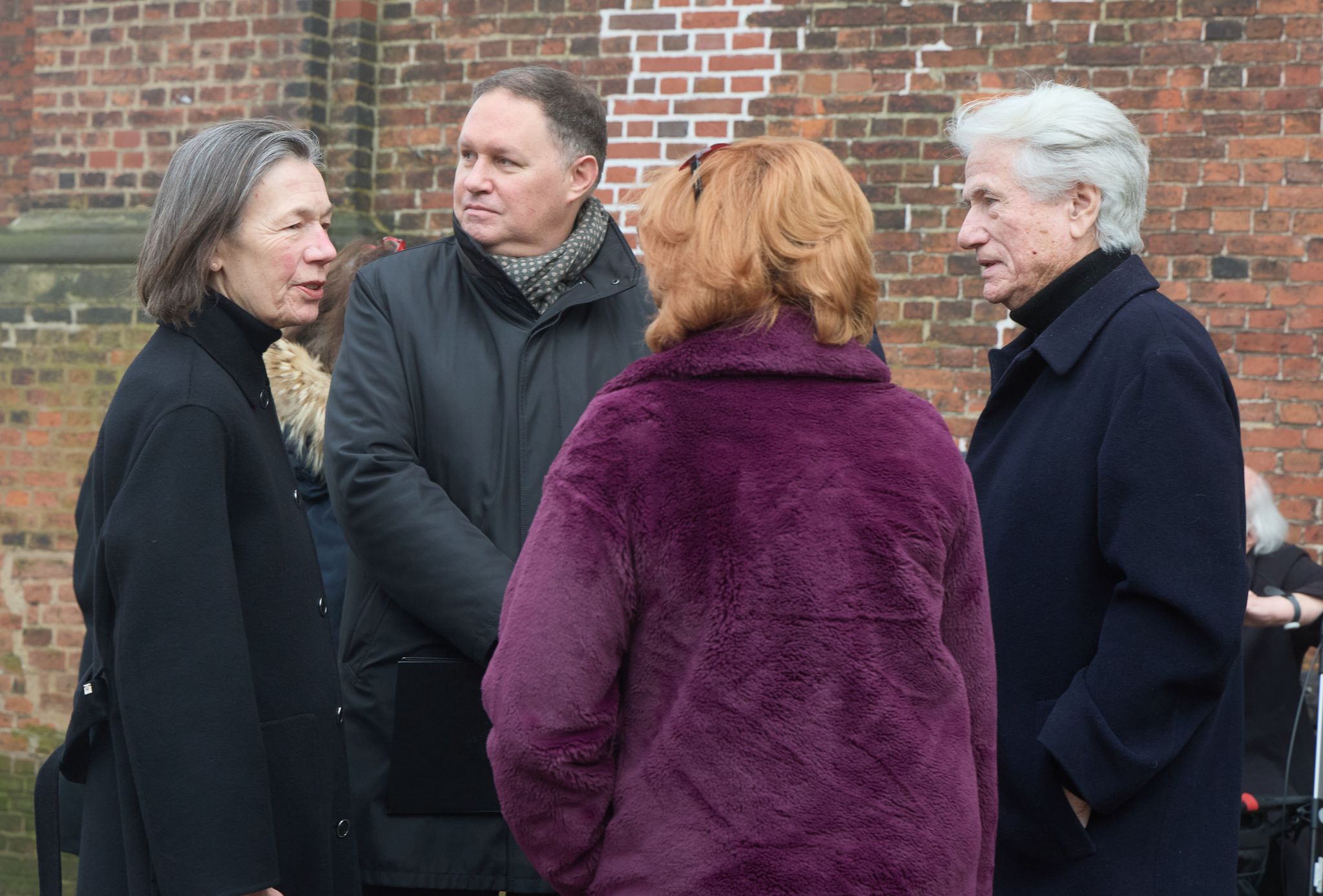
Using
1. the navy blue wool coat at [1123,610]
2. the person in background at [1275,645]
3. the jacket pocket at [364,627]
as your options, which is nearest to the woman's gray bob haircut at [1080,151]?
the navy blue wool coat at [1123,610]

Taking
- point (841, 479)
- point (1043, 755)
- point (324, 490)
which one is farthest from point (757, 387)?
point (324, 490)

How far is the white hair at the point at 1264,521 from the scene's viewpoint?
463 cm

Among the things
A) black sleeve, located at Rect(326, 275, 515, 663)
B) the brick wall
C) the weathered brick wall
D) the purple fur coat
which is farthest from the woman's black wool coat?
the weathered brick wall

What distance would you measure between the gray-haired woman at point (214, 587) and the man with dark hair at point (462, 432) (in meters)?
0.20

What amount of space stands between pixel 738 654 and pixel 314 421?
5.85ft

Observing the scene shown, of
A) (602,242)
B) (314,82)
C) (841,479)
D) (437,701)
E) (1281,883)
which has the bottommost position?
(1281,883)

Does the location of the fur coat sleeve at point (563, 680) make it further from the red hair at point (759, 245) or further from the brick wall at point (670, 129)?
the brick wall at point (670, 129)

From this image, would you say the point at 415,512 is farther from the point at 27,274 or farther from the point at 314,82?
the point at 27,274

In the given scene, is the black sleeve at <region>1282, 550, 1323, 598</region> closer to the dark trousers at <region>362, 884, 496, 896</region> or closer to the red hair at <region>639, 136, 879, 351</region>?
the dark trousers at <region>362, 884, 496, 896</region>

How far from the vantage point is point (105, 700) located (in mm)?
2074

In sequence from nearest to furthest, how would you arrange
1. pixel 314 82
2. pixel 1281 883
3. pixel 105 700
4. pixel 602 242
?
1. pixel 105 700
2. pixel 602 242
3. pixel 1281 883
4. pixel 314 82

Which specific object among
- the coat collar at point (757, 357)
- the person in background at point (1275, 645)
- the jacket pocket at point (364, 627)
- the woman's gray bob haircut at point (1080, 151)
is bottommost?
the person in background at point (1275, 645)

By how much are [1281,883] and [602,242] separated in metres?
3.05

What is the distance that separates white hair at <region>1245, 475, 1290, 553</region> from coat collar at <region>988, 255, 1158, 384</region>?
8.21 ft
